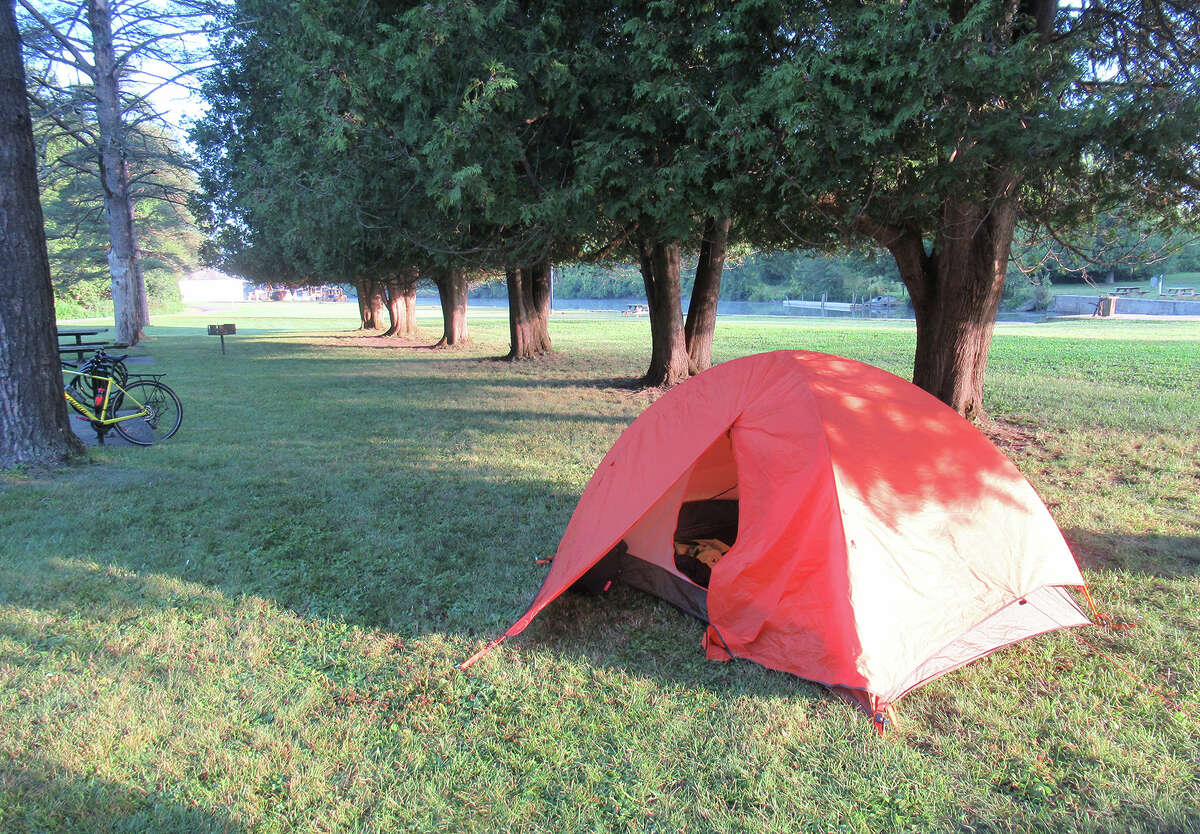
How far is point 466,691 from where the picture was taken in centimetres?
326

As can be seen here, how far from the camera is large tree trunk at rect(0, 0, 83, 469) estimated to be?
247 inches

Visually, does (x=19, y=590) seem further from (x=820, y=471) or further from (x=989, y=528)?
(x=989, y=528)

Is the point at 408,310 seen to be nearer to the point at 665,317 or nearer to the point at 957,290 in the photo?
the point at 665,317

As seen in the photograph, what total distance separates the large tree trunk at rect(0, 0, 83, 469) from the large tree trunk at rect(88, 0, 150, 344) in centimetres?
1500

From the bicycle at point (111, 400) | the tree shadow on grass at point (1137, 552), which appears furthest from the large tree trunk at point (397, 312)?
the tree shadow on grass at point (1137, 552)

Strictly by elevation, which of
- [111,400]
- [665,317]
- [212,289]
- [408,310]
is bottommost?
[111,400]

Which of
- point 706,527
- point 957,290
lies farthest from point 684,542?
point 957,290

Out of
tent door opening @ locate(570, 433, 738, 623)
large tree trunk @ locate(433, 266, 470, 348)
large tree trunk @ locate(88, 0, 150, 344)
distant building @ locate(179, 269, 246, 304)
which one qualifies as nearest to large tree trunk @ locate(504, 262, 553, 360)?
large tree trunk @ locate(433, 266, 470, 348)

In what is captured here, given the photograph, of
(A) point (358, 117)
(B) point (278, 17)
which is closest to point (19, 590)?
(A) point (358, 117)

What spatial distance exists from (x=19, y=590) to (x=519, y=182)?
17.8 feet

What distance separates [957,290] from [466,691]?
6.94m

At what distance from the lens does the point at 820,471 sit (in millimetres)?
3400

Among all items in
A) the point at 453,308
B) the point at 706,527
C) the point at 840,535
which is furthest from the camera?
the point at 453,308

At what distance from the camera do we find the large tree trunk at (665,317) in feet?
37.6
